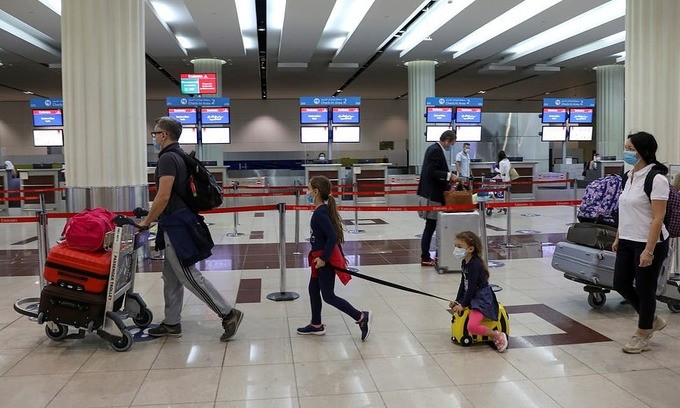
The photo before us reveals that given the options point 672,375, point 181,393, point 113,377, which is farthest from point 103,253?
point 672,375

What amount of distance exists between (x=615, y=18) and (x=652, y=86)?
944 cm

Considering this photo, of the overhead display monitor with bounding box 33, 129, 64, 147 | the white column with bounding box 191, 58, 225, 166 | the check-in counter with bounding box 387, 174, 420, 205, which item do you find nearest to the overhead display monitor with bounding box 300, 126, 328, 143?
the check-in counter with bounding box 387, 174, 420, 205

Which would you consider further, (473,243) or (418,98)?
(418,98)

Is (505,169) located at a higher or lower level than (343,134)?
lower

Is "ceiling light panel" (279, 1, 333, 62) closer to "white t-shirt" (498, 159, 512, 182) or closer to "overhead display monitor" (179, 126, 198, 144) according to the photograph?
"overhead display monitor" (179, 126, 198, 144)

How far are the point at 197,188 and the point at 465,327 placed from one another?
2307 millimetres

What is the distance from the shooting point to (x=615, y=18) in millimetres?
14797

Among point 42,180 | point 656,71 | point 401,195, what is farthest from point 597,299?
point 42,180

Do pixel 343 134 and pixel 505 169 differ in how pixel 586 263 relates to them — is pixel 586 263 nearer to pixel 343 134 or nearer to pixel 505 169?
pixel 505 169

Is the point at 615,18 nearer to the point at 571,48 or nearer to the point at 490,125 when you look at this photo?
the point at 571,48

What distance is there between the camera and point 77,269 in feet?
13.2

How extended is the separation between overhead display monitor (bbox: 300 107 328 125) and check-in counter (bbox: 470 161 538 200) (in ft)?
17.1

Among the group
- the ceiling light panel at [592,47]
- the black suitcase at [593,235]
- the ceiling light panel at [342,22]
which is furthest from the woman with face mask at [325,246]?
the ceiling light panel at [592,47]

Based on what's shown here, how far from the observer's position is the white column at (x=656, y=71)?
6.65 metres
